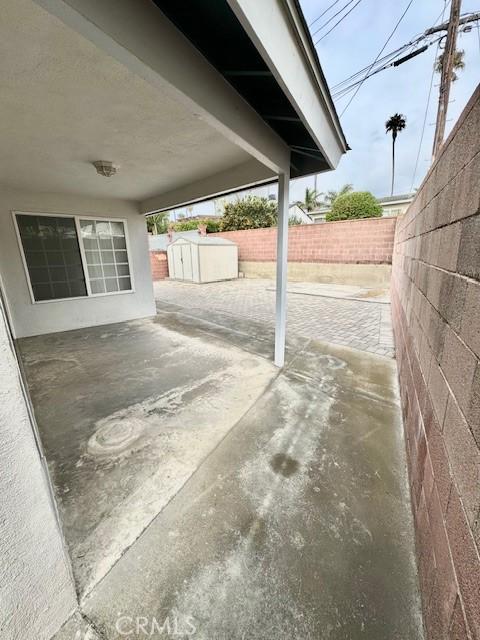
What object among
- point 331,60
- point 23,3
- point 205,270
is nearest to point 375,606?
point 23,3

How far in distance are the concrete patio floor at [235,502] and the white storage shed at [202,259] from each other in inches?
325

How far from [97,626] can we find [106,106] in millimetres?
2944

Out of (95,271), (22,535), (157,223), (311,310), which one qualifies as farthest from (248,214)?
(22,535)

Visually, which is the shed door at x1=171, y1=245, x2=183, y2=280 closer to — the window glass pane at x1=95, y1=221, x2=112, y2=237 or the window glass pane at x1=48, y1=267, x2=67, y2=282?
the window glass pane at x1=95, y1=221, x2=112, y2=237

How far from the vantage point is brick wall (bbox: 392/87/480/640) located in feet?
2.45

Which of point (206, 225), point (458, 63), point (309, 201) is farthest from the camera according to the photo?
point (309, 201)

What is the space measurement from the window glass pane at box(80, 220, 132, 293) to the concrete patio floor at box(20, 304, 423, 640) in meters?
2.89

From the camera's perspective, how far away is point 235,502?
1533 millimetres

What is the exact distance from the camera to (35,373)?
3.21m

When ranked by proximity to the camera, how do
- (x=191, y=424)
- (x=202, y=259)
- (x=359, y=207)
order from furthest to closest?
(x=359, y=207) < (x=202, y=259) < (x=191, y=424)

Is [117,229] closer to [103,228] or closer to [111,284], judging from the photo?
[103,228]

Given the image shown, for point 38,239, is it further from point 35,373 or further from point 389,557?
point 389,557

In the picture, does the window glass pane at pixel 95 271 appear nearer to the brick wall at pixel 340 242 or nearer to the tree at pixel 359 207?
the brick wall at pixel 340 242

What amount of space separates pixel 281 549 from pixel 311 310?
17.6 feet
